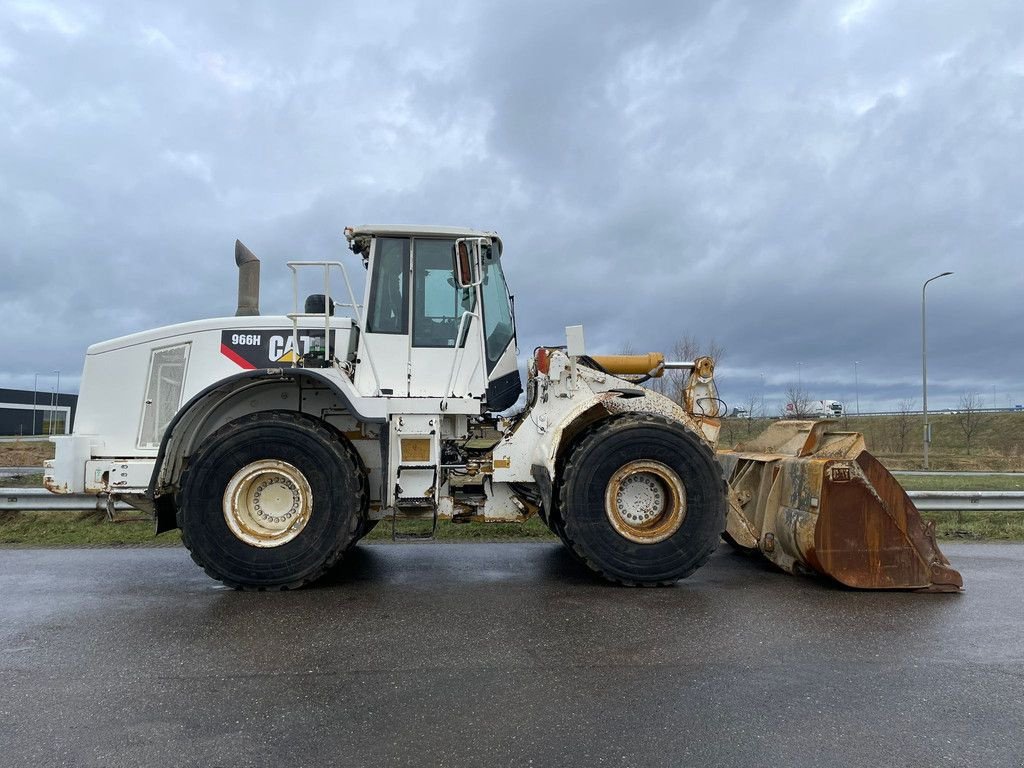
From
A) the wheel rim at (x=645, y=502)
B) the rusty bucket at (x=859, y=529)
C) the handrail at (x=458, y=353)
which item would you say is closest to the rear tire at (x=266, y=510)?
the handrail at (x=458, y=353)

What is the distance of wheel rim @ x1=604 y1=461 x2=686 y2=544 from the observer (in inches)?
212

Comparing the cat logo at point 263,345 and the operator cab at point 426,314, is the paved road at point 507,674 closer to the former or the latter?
the operator cab at point 426,314

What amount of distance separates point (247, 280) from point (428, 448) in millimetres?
2551

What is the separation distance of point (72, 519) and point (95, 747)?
21.7 ft

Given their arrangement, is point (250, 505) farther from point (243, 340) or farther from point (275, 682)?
point (275, 682)

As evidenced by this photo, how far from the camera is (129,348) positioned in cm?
589

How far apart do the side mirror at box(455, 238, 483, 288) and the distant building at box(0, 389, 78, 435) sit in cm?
4509

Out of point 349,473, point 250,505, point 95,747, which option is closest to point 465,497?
point 349,473

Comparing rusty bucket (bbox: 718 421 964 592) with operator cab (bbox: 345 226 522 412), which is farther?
operator cab (bbox: 345 226 522 412)

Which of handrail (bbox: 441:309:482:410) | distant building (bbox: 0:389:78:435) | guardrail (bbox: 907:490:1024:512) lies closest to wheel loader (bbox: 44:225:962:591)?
handrail (bbox: 441:309:482:410)

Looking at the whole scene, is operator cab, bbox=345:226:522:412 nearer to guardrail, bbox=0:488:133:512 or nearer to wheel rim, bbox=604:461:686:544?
wheel rim, bbox=604:461:686:544

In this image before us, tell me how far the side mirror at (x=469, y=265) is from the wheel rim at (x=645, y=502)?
6.63 feet

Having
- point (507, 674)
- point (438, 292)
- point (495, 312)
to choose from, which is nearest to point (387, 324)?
point (438, 292)

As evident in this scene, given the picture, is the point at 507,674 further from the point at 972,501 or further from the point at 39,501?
the point at 972,501
